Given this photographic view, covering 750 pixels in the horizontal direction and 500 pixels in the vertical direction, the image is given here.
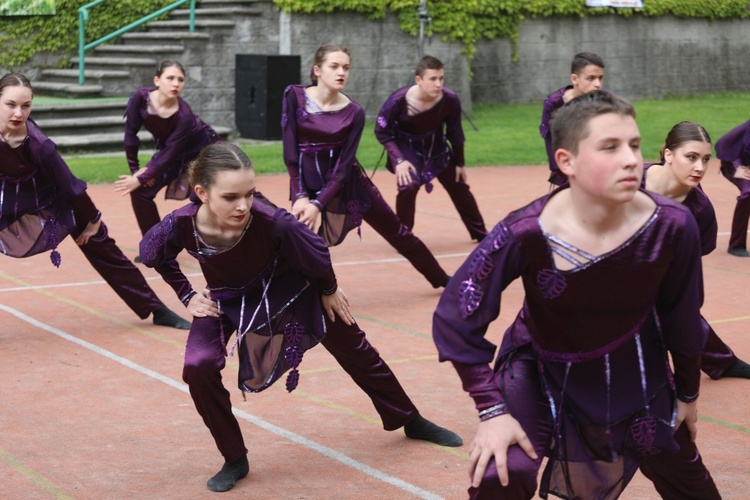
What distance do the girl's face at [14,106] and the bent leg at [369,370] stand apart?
9.09 feet

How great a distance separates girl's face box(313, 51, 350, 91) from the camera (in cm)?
795

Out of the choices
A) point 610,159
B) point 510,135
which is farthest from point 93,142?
point 610,159

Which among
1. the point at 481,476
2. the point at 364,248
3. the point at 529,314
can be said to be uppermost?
the point at 529,314

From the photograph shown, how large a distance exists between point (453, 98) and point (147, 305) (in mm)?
3476

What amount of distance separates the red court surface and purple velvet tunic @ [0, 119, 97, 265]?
631mm

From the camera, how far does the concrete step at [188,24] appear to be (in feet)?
62.4

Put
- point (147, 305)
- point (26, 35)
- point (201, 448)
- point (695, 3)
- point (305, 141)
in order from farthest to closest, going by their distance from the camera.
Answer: point (695, 3) → point (26, 35) → point (305, 141) → point (147, 305) → point (201, 448)

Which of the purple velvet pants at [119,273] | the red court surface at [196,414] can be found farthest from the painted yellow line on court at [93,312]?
the purple velvet pants at [119,273]

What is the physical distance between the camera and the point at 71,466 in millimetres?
4996

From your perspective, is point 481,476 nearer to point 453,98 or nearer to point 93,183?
point 453,98

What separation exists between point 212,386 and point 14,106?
9.38 feet

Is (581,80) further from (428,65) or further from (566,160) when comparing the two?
(566,160)

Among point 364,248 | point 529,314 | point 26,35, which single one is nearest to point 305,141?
point 364,248

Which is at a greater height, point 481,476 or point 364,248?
point 481,476
